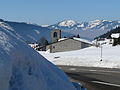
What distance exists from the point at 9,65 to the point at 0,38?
21.8 inches

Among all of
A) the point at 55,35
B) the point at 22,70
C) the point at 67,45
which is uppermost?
the point at 22,70

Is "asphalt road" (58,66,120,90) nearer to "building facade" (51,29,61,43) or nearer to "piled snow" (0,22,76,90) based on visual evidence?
"piled snow" (0,22,76,90)

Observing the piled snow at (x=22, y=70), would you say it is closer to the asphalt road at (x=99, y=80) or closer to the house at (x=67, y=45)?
the asphalt road at (x=99, y=80)

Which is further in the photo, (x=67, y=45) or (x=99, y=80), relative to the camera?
(x=67, y=45)

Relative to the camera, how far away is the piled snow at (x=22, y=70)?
4.57 m

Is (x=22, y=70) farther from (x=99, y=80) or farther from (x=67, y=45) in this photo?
(x=67, y=45)

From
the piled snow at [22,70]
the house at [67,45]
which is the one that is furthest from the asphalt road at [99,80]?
the house at [67,45]

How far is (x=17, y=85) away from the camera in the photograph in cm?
470

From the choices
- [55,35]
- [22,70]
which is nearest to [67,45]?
[55,35]

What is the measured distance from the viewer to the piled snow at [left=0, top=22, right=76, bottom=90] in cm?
457

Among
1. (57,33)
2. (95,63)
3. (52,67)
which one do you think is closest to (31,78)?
(52,67)

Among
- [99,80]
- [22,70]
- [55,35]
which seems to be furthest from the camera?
[55,35]

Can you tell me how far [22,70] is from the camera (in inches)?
193

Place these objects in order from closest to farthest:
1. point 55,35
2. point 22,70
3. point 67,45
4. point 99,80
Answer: point 22,70, point 99,80, point 67,45, point 55,35
